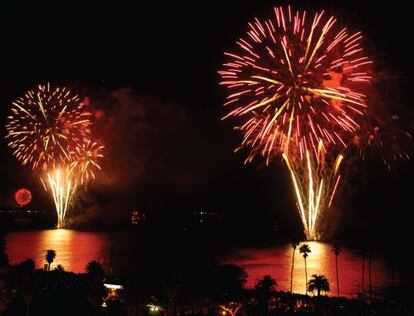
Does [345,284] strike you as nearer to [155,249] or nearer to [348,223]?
[155,249]

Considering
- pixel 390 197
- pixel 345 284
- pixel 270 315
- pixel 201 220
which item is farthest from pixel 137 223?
pixel 270 315

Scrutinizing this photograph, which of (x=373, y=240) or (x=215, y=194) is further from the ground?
(x=215, y=194)

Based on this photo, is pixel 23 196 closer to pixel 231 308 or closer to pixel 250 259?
pixel 250 259

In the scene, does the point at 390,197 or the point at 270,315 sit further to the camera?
the point at 390,197

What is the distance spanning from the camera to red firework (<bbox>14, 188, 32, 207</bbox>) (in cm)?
9488

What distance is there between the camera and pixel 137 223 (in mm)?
105562

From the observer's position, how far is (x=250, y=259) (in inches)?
2095

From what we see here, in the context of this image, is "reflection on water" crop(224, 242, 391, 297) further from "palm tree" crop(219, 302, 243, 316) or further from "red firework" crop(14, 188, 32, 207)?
"red firework" crop(14, 188, 32, 207)

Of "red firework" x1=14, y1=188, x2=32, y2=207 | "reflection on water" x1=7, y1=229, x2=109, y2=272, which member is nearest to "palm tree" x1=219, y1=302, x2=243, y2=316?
"reflection on water" x1=7, y1=229, x2=109, y2=272

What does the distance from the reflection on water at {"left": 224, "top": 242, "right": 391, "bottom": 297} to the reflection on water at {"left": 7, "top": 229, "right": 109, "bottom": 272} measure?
13.4 meters

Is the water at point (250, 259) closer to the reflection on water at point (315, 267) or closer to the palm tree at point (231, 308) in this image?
the reflection on water at point (315, 267)

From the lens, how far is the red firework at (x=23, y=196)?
94875 millimetres

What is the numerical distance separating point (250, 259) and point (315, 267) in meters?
10.3

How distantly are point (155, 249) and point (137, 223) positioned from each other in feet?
147
